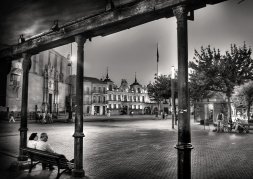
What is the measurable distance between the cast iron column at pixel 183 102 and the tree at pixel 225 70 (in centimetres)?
2185

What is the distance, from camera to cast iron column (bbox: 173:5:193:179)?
4.55 meters

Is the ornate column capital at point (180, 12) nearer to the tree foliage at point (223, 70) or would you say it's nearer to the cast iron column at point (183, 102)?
the cast iron column at point (183, 102)

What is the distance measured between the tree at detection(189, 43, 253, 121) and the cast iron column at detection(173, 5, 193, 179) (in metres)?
21.9

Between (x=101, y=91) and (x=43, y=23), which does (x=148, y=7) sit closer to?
(x=43, y=23)

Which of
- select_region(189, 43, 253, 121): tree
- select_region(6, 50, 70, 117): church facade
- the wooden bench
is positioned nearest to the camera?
the wooden bench

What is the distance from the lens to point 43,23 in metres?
6.66

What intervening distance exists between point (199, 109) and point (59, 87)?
3521 cm

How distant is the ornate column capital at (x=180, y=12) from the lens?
4.62 meters

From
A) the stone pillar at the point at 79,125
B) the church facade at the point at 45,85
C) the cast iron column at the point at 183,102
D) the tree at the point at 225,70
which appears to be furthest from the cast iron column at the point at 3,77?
the church facade at the point at 45,85

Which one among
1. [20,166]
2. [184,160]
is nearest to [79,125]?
[20,166]

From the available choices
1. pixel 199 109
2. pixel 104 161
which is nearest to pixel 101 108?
pixel 199 109

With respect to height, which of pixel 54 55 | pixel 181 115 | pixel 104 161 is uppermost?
pixel 54 55

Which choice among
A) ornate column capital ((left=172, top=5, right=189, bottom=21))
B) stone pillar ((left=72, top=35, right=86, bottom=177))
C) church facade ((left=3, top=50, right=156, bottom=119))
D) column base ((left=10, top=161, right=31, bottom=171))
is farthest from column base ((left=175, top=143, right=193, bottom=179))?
church facade ((left=3, top=50, right=156, bottom=119))

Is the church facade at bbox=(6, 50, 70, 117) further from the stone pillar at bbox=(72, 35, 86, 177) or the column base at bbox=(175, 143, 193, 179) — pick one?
the column base at bbox=(175, 143, 193, 179)
